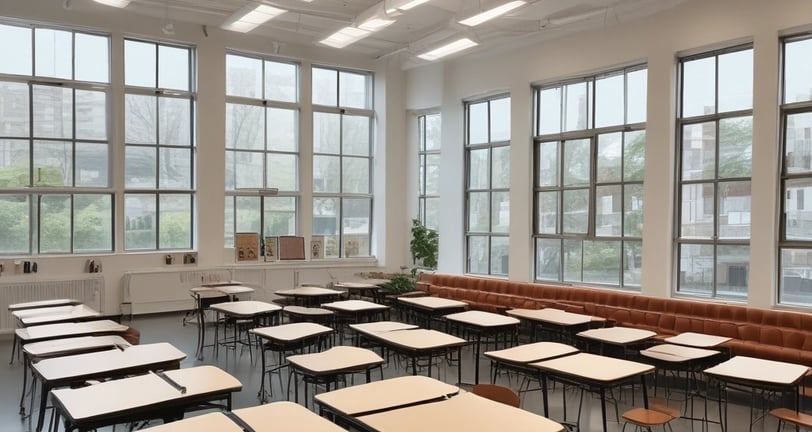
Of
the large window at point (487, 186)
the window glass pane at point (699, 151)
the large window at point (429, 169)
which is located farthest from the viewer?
the large window at point (429, 169)

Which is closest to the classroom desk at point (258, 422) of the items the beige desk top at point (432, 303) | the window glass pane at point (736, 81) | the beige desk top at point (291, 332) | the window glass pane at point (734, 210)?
the beige desk top at point (291, 332)

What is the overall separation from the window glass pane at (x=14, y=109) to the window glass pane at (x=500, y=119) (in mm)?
8725

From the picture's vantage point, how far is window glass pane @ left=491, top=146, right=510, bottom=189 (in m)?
11.8

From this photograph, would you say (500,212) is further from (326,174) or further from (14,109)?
(14,109)

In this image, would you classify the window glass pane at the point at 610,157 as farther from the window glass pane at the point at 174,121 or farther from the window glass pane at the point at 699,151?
the window glass pane at the point at 174,121

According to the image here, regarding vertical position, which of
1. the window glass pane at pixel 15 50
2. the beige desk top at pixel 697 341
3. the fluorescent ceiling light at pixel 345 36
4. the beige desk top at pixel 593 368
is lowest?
the beige desk top at pixel 697 341

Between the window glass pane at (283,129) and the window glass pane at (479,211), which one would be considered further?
the window glass pane at (283,129)

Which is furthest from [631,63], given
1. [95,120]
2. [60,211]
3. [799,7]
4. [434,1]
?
[60,211]

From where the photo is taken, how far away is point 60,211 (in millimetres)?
10602

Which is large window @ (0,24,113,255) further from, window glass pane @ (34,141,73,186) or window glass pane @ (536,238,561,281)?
window glass pane @ (536,238,561,281)

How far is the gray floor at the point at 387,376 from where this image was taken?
5625mm

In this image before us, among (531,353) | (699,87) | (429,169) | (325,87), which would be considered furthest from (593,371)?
(325,87)

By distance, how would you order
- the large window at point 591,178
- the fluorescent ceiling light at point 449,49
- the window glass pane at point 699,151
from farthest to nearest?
the fluorescent ceiling light at point 449,49 < the large window at point 591,178 < the window glass pane at point 699,151

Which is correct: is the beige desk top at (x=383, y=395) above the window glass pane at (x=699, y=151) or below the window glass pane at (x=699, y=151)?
below
